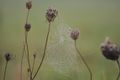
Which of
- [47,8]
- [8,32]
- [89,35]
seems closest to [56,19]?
[47,8]

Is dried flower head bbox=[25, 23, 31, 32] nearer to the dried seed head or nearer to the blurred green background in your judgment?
the blurred green background

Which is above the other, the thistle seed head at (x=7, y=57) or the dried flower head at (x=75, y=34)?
the dried flower head at (x=75, y=34)

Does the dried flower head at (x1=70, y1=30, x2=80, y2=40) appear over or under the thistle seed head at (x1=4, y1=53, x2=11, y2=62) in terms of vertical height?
over

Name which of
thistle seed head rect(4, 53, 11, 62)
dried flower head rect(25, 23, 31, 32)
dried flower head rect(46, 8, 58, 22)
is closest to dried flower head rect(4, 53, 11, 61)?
thistle seed head rect(4, 53, 11, 62)

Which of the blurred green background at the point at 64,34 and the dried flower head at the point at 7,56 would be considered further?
the dried flower head at the point at 7,56

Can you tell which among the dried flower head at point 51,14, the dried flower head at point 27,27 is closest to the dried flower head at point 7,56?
the dried flower head at point 27,27

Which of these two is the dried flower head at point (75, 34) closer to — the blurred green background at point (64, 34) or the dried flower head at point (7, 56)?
the blurred green background at point (64, 34)
